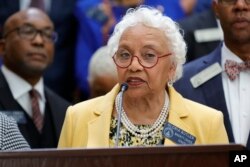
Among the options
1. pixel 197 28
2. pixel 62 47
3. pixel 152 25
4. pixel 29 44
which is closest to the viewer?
pixel 152 25

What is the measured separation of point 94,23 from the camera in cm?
643

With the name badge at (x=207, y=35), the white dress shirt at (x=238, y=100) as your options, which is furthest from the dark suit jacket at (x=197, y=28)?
the white dress shirt at (x=238, y=100)

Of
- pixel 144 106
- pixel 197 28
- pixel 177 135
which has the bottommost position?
pixel 177 135

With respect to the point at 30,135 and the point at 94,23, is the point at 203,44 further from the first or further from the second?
the point at 30,135

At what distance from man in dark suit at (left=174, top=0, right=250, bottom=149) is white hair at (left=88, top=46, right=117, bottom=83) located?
87 centimetres

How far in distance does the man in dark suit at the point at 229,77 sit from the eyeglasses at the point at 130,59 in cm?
82

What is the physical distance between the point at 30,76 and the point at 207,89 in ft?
4.76

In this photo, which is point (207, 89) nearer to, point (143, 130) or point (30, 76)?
Result: point (143, 130)

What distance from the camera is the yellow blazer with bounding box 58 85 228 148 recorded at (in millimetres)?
4074

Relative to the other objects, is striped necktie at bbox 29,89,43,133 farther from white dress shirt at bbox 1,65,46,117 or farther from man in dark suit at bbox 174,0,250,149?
man in dark suit at bbox 174,0,250,149

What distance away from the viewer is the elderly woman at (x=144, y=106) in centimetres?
405

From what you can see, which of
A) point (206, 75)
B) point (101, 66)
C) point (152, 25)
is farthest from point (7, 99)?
point (152, 25)

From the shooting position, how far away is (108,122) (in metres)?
4.08

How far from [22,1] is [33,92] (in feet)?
3.33
